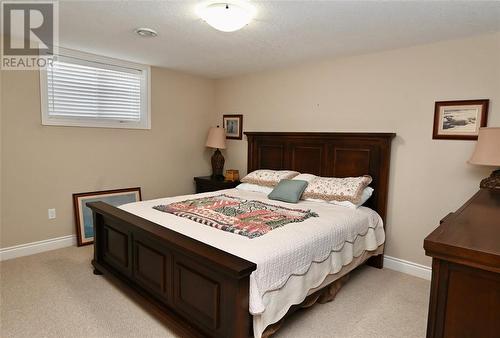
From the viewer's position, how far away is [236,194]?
3.57 metres

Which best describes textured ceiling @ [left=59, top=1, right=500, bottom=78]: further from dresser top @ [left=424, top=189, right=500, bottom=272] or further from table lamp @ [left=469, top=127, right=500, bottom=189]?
dresser top @ [left=424, top=189, right=500, bottom=272]

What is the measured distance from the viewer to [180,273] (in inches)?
80.0

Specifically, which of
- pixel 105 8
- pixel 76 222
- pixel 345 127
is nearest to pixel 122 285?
pixel 76 222

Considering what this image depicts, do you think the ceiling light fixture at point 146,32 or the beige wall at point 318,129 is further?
the beige wall at point 318,129

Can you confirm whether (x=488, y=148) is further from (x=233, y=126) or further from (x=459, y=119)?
(x=233, y=126)

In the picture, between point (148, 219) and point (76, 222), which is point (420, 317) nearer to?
point (148, 219)

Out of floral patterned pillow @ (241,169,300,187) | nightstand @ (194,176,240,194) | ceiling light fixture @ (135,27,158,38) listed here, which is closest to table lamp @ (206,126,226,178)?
nightstand @ (194,176,240,194)

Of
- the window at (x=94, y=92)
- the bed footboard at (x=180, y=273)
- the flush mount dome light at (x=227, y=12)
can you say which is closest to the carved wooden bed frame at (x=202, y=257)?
the bed footboard at (x=180, y=273)

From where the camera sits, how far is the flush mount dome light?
Answer: 83.1 inches

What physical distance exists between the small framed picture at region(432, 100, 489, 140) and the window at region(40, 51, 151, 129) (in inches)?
134

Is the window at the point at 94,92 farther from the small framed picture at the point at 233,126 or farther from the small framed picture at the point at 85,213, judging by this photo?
the small framed picture at the point at 233,126

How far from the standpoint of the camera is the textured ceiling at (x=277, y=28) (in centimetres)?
218

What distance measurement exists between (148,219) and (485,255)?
7.02ft

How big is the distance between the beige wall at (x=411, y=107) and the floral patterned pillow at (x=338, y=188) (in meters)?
0.42
